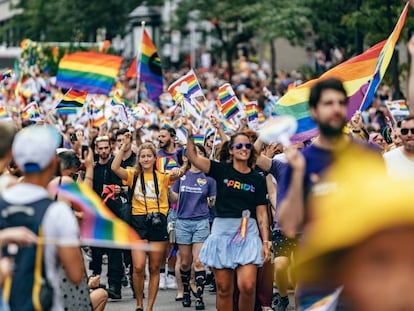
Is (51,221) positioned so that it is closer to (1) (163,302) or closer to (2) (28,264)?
(2) (28,264)

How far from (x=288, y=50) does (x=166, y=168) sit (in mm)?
43653

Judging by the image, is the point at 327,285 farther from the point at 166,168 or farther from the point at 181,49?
the point at 181,49

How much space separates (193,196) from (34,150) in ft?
26.7

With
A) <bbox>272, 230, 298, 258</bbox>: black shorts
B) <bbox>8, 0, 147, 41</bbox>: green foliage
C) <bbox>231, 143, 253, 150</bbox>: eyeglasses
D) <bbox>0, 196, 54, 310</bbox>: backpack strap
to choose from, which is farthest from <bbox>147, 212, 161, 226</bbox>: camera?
<bbox>8, 0, 147, 41</bbox>: green foliage

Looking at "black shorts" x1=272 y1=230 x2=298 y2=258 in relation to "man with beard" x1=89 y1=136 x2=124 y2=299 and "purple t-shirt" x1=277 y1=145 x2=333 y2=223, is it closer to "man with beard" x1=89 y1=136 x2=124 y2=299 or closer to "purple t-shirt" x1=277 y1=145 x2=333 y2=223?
"man with beard" x1=89 y1=136 x2=124 y2=299

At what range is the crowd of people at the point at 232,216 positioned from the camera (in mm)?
5184

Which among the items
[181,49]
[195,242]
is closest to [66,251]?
[195,242]

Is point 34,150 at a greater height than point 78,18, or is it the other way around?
point 34,150

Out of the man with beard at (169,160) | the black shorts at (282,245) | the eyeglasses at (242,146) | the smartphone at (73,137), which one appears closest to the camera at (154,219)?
the black shorts at (282,245)

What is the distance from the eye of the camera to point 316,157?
719 cm

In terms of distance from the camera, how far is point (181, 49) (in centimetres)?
6819

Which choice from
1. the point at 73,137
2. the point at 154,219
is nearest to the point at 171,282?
the point at 154,219

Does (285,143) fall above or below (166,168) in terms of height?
above

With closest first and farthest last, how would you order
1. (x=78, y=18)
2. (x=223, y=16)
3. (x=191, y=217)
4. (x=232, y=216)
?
(x=232, y=216)
(x=191, y=217)
(x=223, y=16)
(x=78, y=18)
